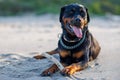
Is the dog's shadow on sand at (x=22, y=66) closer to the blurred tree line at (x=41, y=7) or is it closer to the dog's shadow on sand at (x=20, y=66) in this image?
the dog's shadow on sand at (x=20, y=66)

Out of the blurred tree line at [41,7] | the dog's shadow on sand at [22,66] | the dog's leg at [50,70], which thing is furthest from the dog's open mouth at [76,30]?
the blurred tree line at [41,7]

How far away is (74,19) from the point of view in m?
9.26

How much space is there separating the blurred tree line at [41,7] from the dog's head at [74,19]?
15.7m

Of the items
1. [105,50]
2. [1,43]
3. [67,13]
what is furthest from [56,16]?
[67,13]

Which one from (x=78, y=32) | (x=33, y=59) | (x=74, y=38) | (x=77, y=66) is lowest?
(x=33, y=59)

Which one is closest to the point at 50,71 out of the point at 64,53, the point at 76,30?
the point at 64,53

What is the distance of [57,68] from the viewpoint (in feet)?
29.9

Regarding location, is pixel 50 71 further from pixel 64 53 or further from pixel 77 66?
pixel 64 53

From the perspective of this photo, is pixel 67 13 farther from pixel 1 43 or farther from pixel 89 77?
pixel 1 43

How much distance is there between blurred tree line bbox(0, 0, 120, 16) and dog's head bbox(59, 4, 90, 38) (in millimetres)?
15653

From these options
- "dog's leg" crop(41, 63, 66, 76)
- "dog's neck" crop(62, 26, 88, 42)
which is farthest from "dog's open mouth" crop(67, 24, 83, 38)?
"dog's leg" crop(41, 63, 66, 76)

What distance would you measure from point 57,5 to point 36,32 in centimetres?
1074

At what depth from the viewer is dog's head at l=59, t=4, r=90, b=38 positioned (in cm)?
927

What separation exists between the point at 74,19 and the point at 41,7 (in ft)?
59.3
